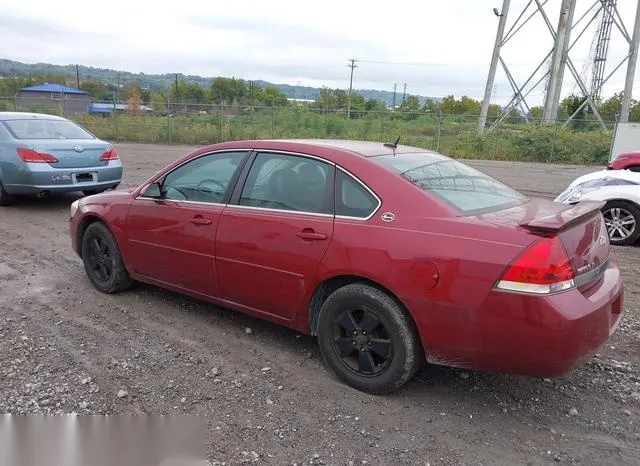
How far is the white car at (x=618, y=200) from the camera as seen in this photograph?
735cm

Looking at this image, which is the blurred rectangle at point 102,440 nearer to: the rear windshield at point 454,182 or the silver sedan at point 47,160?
the rear windshield at point 454,182

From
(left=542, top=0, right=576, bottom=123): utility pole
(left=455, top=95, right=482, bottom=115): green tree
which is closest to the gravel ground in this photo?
(left=542, top=0, right=576, bottom=123): utility pole

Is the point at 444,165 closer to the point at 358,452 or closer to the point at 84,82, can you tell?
the point at 358,452

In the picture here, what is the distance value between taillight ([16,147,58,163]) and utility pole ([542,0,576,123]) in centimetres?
2503

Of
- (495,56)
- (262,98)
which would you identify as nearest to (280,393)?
(495,56)

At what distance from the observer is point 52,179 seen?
8523 mm

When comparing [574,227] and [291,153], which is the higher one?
[291,153]

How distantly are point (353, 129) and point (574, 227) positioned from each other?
2554cm

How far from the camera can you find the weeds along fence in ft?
79.8

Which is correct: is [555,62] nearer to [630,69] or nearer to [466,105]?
[630,69]

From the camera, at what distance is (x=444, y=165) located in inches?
158

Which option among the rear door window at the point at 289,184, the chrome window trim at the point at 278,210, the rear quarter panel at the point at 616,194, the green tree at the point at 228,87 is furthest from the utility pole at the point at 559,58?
the green tree at the point at 228,87

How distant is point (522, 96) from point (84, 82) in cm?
3953

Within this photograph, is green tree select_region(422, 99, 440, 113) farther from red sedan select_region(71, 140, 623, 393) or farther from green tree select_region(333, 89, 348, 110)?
red sedan select_region(71, 140, 623, 393)
